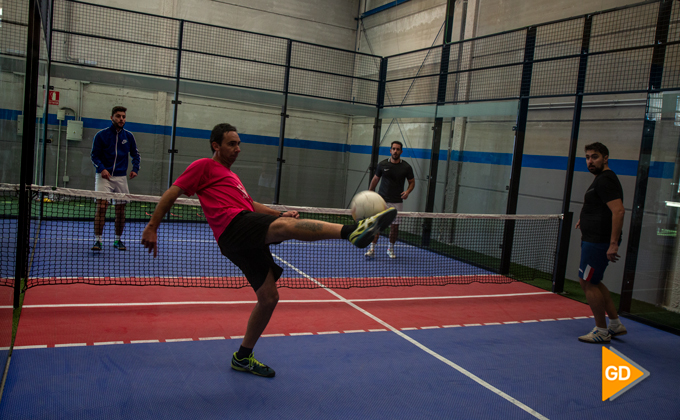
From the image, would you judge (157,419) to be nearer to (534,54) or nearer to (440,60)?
(534,54)

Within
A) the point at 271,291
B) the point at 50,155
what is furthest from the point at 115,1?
the point at 271,291

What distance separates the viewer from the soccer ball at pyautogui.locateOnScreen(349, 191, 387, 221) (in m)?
3.53

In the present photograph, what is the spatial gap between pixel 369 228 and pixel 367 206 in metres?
0.36

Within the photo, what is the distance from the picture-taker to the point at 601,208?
16.1ft

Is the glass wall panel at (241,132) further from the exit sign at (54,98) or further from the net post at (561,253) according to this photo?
the net post at (561,253)

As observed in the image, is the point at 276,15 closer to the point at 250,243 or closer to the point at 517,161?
the point at 517,161

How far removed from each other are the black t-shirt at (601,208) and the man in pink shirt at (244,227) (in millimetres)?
2632

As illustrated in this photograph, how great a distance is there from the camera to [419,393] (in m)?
3.55

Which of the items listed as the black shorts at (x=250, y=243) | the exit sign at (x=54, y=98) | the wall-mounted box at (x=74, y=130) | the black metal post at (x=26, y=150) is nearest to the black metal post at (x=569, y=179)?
the black shorts at (x=250, y=243)

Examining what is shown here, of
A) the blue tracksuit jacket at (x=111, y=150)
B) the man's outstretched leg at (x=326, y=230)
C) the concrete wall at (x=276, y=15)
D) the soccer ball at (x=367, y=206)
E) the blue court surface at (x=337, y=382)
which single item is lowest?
the blue court surface at (x=337, y=382)

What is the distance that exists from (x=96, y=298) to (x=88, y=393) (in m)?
2.27

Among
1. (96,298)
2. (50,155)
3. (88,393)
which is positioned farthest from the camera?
(50,155)

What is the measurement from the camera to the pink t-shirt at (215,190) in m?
3.45

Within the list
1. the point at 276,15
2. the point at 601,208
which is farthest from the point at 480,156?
the point at 276,15
